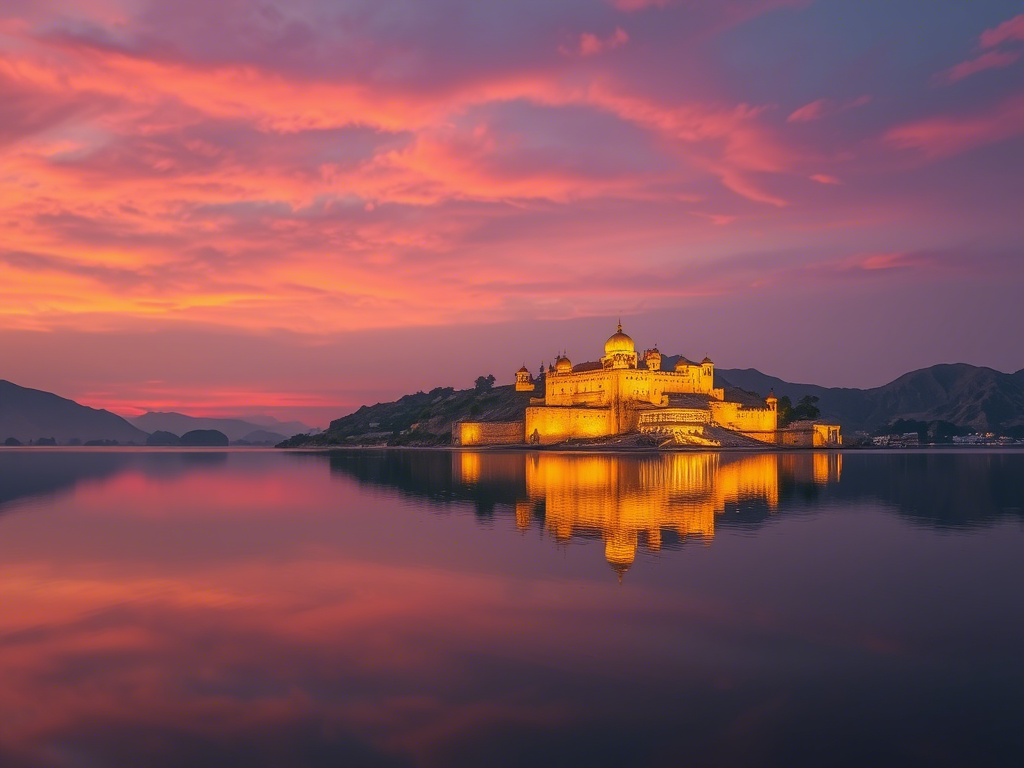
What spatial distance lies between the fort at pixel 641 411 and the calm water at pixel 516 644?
121 meters

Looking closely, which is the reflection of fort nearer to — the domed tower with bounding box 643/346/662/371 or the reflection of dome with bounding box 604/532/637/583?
the reflection of dome with bounding box 604/532/637/583

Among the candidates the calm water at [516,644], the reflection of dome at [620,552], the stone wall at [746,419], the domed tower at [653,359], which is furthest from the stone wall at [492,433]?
the reflection of dome at [620,552]

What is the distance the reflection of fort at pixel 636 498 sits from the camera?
3173cm

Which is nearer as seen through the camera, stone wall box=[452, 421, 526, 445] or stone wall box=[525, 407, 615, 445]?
stone wall box=[525, 407, 615, 445]

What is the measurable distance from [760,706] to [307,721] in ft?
22.6

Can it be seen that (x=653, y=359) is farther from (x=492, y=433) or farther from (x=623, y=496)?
(x=623, y=496)

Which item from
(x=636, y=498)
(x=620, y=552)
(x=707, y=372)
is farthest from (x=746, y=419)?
(x=620, y=552)

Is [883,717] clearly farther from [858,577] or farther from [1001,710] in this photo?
[858,577]

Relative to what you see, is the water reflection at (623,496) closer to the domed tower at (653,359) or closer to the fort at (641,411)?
the fort at (641,411)

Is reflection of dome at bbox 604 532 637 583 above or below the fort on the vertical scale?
below

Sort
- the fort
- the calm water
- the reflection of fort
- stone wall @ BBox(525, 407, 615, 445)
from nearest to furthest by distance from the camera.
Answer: the calm water, the reflection of fort, the fort, stone wall @ BBox(525, 407, 615, 445)

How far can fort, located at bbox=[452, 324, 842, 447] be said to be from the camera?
156125 millimetres

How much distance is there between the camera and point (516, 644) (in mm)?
16125

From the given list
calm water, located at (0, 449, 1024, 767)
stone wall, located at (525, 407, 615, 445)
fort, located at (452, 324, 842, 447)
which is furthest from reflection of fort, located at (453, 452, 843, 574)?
stone wall, located at (525, 407, 615, 445)
